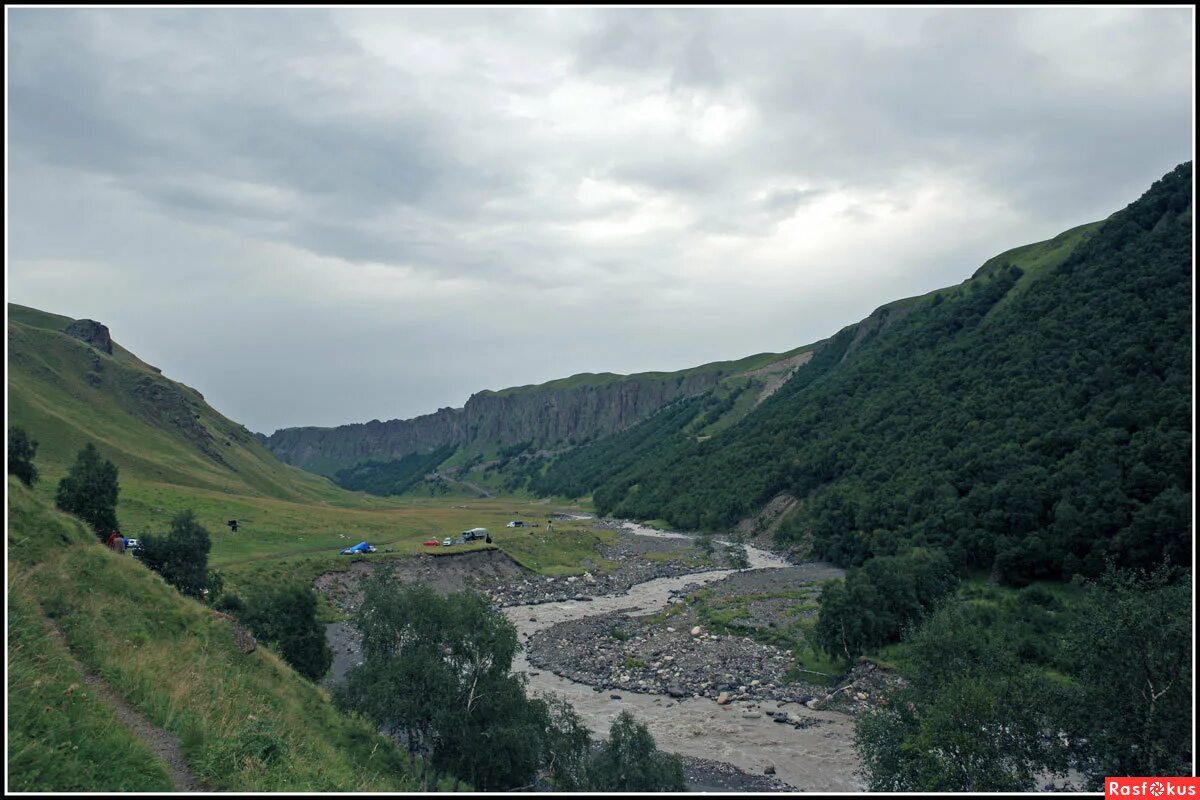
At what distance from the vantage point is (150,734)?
37.9ft

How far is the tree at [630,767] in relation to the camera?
2042 centimetres

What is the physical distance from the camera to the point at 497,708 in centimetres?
2127

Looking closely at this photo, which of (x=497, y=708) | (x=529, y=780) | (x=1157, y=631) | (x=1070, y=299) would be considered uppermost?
(x=1070, y=299)

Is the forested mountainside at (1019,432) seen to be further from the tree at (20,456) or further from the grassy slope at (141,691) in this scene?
the tree at (20,456)

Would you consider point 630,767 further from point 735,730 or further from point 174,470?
point 174,470

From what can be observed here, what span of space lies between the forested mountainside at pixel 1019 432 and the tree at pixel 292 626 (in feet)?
170

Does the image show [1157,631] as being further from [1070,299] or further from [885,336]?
[885,336]

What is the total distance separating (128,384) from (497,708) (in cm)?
13472

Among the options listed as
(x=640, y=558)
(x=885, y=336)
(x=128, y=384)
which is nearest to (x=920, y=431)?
(x=640, y=558)

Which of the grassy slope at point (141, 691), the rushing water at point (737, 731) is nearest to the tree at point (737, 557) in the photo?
the rushing water at point (737, 731)

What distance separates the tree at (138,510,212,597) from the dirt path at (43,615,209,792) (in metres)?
26.8

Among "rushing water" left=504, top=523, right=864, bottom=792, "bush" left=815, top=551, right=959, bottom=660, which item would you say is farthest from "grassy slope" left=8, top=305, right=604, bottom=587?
"bush" left=815, top=551, right=959, bottom=660

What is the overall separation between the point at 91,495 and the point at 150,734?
33.9 m

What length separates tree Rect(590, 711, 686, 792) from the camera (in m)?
20.4
